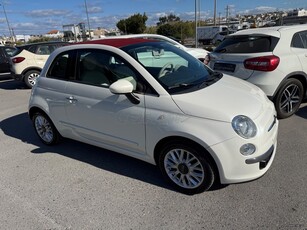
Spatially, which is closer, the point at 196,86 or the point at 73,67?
the point at 196,86

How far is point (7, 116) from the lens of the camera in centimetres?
613

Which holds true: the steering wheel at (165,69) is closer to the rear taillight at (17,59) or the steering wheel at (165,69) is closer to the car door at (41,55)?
the car door at (41,55)

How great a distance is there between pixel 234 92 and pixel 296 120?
2.31m

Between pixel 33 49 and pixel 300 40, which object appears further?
pixel 33 49

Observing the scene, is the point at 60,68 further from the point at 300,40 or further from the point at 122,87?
the point at 300,40

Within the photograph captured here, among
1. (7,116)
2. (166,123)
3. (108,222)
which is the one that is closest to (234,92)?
(166,123)

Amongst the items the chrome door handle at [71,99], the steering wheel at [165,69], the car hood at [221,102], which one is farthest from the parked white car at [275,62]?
the chrome door handle at [71,99]

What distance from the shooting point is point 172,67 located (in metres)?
3.25

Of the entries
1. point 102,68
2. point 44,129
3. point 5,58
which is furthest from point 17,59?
point 102,68

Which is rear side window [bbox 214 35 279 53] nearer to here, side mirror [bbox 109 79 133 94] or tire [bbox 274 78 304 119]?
tire [bbox 274 78 304 119]

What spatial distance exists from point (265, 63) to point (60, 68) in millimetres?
3265

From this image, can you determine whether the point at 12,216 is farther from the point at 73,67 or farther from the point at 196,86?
the point at 196,86

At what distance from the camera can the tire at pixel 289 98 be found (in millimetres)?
4430

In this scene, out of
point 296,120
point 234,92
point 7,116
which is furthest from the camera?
point 7,116
